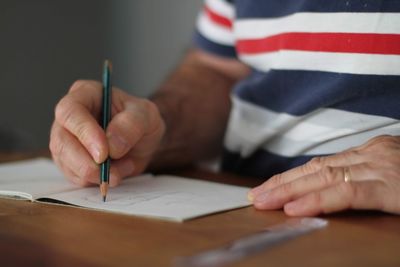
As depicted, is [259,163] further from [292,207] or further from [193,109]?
[292,207]

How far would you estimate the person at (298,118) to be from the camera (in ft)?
2.05

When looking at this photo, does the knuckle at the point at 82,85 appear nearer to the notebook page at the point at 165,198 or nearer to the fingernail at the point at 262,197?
the notebook page at the point at 165,198

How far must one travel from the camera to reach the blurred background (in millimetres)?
1773

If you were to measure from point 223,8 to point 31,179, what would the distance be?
0.51 metres

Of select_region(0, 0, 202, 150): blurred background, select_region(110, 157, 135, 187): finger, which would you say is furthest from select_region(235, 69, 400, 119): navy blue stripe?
select_region(0, 0, 202, 150): blurred background

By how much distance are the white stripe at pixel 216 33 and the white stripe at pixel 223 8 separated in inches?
1.0

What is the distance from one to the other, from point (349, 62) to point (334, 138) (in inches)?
3.9

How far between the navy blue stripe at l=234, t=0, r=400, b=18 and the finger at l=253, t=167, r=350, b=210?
9.1 inches

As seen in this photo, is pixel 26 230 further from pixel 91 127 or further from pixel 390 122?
pixel 390 122

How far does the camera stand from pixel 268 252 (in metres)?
0.48

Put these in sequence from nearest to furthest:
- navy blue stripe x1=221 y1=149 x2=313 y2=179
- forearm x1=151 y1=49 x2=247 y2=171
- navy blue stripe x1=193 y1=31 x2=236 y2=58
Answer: navy blue stripe x1=221 y1=149 x2=313 y2=179 < forearm x1=151 y1=49 x2=247 y2=171 < navy blue stripe x1=193 y1=31 x2=236 y2=58

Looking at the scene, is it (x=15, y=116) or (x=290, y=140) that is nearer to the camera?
(x=290, y=140)

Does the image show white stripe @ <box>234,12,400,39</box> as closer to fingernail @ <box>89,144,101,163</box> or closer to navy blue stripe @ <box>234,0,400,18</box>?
navy blue stripe @ <box>234,0,400,18</box>

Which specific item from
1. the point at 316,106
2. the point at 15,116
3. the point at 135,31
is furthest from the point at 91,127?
the point at 135,31
